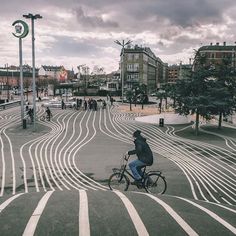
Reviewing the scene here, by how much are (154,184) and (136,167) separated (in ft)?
3.71

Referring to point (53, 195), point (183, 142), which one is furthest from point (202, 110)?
point (53, 195)

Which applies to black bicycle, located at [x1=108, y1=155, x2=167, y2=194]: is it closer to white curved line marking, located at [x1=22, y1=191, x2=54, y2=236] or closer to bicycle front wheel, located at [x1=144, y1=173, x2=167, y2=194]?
bicycle front wheel, located at [x1=144, y1=173, x2=167, y2=194]

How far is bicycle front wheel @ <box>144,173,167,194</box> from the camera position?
36.1ft

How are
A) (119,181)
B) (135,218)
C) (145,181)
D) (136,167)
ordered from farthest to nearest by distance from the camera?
(119,181) < (145,181) < (136,167) < (135,218)

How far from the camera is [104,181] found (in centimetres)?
1353

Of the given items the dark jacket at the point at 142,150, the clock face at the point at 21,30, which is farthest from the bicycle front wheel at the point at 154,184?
the clock face at the point at 21,30

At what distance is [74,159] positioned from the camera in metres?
17.5

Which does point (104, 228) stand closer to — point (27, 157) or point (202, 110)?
point (27, 157)

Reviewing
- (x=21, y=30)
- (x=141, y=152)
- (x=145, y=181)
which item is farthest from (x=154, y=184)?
(x=21, y=30)

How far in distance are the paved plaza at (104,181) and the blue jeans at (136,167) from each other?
3.89 feet

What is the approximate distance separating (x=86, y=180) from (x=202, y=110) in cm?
1515

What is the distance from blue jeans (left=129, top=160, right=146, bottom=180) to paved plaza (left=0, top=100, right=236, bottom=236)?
3.89ft

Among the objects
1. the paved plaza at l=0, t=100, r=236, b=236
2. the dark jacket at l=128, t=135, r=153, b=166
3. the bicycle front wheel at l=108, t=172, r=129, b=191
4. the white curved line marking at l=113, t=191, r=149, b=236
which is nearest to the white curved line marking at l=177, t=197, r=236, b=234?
the paved plaza at l=0, t=100, r=236, b=236

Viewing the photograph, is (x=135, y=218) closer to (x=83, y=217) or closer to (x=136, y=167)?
(x=83, y=217)
